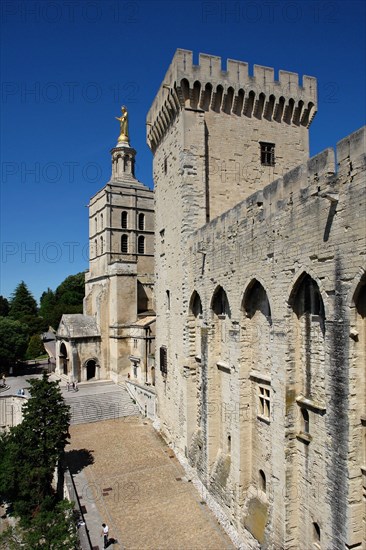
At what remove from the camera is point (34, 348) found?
54.3 metres

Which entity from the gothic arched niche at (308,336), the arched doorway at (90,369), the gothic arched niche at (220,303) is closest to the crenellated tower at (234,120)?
the gothic arched niche at (220,303)

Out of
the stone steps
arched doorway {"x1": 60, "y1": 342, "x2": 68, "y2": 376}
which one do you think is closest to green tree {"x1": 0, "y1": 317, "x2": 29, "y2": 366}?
arched doorway {"x1": 60, "y1": 342, "x2": 68, "y2": 376}

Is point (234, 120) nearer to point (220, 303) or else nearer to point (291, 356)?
point (220, 303)

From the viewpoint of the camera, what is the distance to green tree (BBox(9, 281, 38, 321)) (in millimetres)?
71381

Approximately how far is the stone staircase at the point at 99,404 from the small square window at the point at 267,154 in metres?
19.5

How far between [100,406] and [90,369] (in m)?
8.41

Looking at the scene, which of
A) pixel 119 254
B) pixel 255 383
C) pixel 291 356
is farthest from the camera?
pixel 119 254

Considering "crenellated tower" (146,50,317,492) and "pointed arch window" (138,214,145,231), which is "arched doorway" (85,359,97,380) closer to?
"pointed arch window" (138,214,145,231)

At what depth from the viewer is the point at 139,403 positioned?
1188 inches

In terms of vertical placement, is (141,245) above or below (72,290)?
above

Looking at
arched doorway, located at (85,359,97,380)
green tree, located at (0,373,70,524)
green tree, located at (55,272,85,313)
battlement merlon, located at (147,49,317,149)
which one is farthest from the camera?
green tree, located at (55,272,85,313)

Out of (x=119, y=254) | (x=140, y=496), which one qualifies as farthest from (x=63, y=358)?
(x=140, y=496)

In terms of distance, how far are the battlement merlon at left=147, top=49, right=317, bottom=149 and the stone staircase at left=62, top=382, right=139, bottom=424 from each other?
65.9 ft

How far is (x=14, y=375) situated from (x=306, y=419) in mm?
38609
